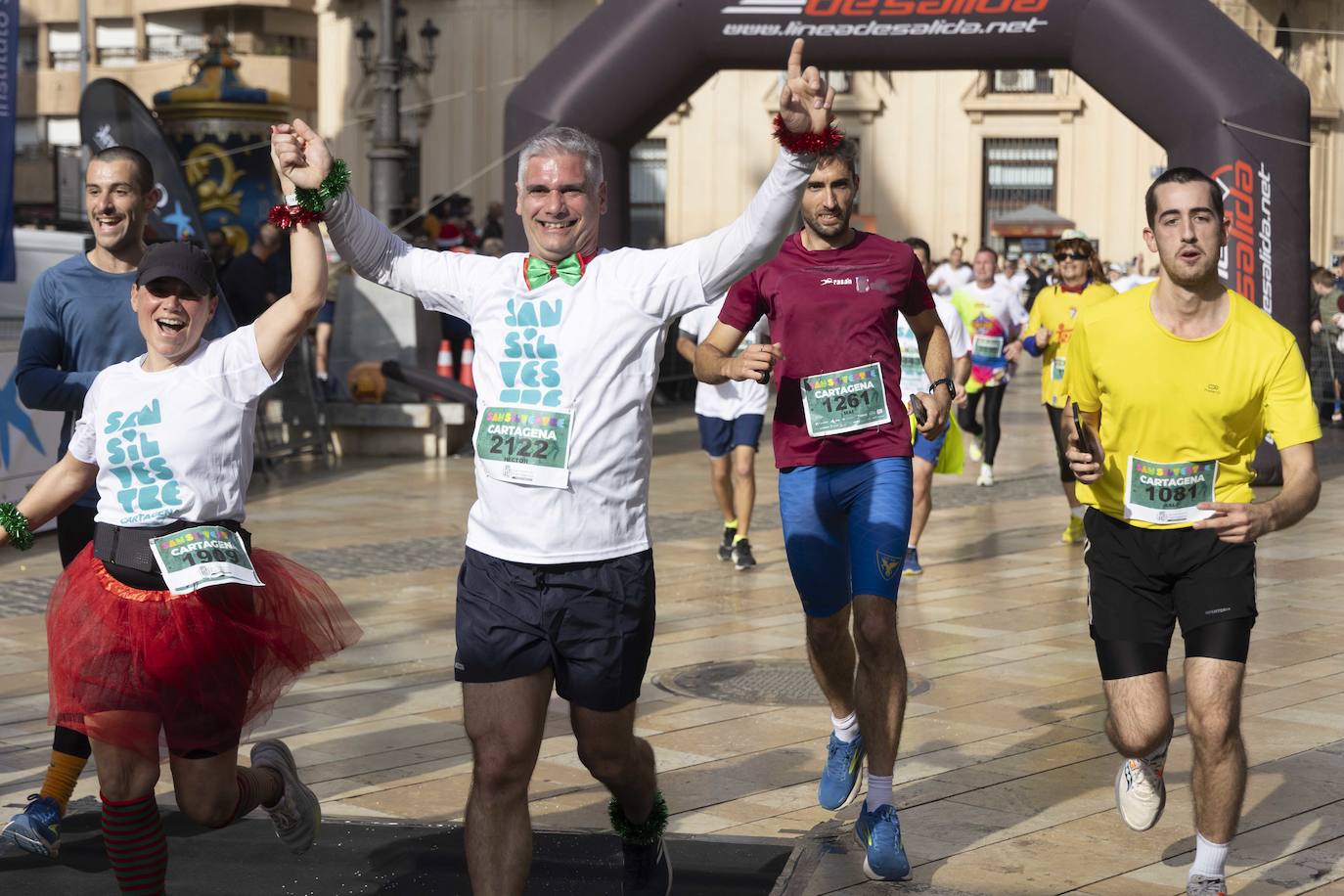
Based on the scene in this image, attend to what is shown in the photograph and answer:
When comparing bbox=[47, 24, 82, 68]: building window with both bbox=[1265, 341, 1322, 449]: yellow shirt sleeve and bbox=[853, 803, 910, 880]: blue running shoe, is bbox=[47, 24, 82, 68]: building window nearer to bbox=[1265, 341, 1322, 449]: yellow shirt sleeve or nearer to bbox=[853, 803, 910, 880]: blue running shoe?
bbox=[853, 803, 910, 880]: blue running shoe

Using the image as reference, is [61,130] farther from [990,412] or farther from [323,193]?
[323,193]

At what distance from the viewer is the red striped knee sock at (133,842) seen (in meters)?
4.27

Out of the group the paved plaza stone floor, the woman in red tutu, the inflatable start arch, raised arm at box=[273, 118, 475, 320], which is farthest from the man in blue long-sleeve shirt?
the inflatable start arch

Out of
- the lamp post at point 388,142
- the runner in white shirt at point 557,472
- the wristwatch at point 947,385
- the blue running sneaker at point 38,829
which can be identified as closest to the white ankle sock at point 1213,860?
the runner in white shirt at point 557,472

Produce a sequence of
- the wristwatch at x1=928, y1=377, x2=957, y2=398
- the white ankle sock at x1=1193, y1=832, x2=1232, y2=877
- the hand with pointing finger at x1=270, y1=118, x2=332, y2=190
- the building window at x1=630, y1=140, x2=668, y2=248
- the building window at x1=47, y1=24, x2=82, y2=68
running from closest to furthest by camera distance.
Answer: the hand with pointing finger at x1=270, y1=118, x2=332, y2=190 < the white ankle sock at x1=1193, y1=832, x2=1232, y2=877 < the wristwatch at x1=928, y1=377, x2=957, y2=398 < the building window at x1=630, y1=140, x2=668, y2=248 < the building window at x1=47, y1=24, x2=82, y2=68

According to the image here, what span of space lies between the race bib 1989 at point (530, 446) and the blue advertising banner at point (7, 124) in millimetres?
8156

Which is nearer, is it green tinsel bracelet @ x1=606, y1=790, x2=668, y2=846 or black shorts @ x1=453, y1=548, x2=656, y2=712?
black shorts @ x1=453, y1=548, x2=656, y2=712

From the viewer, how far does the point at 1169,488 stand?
179 inches

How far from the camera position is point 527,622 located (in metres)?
4.14

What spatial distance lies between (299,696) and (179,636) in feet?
9.04

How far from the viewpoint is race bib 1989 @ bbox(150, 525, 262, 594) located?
4281 mm

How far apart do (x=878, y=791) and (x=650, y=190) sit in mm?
35972

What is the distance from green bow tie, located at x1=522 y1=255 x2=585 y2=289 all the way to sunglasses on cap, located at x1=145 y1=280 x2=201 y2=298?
2.83ft

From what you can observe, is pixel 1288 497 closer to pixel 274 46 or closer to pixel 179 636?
pixel 179 636
